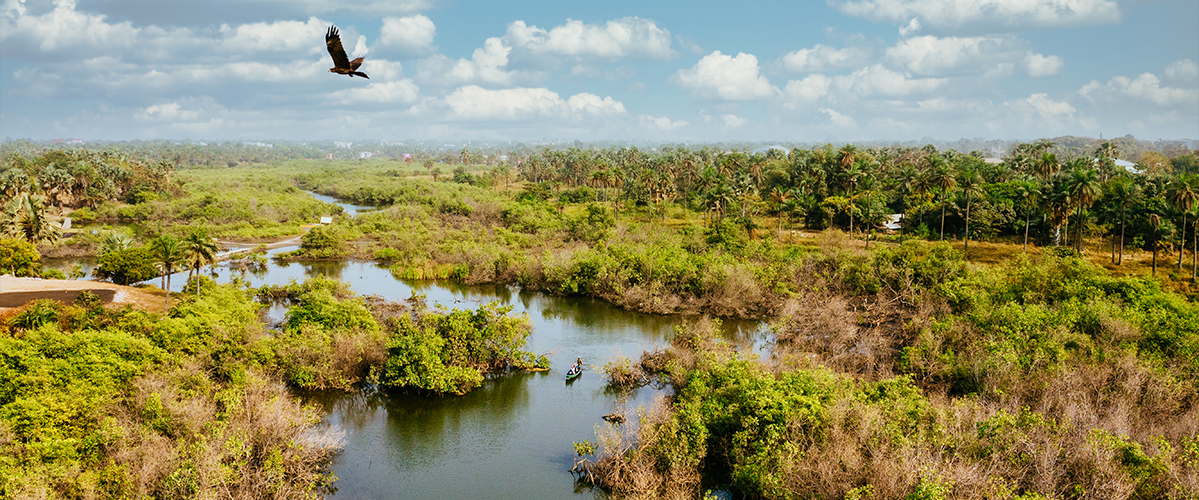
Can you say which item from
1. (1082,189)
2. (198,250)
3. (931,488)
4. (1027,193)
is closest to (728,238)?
(1082,189)

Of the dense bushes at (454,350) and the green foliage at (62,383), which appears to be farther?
the dense bushes at (454,350)

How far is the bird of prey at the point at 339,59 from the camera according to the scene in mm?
11008

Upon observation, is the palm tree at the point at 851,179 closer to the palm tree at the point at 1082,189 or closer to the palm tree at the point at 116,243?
the palm tree at the point at 1082,189

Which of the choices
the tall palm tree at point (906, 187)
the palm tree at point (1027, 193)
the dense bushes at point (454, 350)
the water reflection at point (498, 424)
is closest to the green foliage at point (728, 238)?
the water reflection at point (498, 424)

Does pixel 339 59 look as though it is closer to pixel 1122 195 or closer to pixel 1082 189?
pixel 1082 189

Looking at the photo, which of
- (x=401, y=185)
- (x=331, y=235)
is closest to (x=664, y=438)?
(x=331, y=235)

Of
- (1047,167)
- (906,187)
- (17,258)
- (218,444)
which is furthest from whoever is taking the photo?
(906,187)

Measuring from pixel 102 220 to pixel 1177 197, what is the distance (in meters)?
105

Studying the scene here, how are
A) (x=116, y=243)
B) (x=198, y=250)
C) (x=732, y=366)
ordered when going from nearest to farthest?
(x=732, y=366) < (x=198, y=250) < (x=116, y=243)

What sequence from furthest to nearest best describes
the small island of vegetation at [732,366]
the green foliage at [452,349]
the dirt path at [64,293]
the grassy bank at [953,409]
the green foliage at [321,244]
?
1. the green foliage at [321,244]
2. the dirt path at [64,293]
3. the green foliage at [452,349]
4. the small island of vegetation at [732,366]
5. the grassy bank at [953,409]

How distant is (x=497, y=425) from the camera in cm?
2866

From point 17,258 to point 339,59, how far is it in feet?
159

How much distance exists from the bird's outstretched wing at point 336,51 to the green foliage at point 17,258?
46.9m

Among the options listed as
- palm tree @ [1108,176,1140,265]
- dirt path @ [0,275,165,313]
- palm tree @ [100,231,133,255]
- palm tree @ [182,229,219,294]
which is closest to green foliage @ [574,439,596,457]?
palm tree @ [182,229,219,294]
